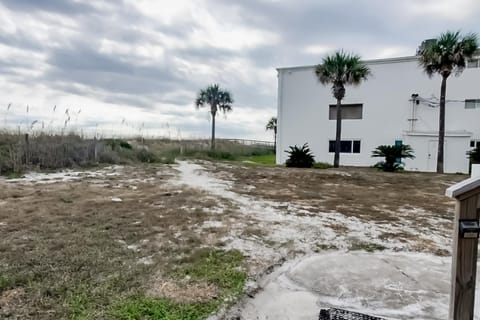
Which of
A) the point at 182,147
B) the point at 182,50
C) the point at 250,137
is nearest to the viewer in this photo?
the point at 182,50

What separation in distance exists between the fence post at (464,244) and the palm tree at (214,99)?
22.3 meters

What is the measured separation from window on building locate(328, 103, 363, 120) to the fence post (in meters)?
17.2

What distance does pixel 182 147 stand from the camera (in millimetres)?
18438

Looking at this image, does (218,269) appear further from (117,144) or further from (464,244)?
(117,144)

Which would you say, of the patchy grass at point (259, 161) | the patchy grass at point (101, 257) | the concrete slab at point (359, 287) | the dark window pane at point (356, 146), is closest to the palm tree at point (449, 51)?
the dark window pane at point (356, 146)

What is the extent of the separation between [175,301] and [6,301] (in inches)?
44.2

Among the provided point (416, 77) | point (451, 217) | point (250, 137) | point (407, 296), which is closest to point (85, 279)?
point (407, 296)

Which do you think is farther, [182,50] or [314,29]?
[182,50]

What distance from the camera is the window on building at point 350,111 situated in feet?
58.1

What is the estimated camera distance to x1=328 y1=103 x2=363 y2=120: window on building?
1772 centimetres

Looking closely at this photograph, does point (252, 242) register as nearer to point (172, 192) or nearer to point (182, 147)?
point (172, 192)

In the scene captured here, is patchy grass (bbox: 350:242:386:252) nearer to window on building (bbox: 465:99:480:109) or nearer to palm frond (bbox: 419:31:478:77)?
palm frond (bbox: 419:31:478:77)

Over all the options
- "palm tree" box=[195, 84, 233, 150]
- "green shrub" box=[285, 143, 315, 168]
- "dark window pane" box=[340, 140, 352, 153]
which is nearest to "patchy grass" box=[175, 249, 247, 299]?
"green shrub" box=[285, 143, 315, 168]

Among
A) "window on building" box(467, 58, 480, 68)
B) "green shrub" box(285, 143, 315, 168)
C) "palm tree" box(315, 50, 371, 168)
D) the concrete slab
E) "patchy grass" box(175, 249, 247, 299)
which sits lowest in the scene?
the concrete slab
